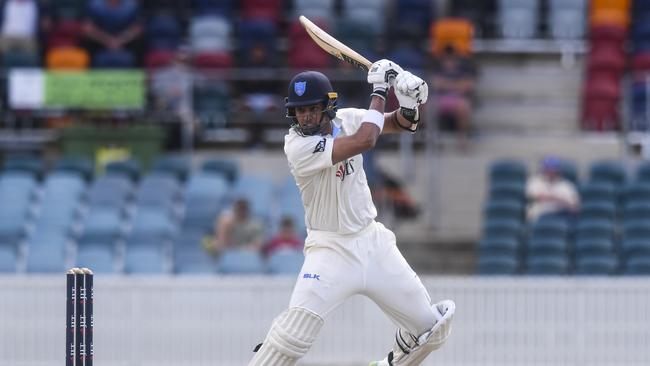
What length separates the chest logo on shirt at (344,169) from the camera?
937 cm

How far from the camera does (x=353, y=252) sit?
30.7 ft

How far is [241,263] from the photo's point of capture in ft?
51.0

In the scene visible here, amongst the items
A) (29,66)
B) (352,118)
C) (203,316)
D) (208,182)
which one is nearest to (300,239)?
(208,182)

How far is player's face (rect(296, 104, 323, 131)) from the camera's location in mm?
9258

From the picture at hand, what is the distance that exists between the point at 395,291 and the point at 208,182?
8231 mm

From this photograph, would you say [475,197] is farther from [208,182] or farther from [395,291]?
[395,291]

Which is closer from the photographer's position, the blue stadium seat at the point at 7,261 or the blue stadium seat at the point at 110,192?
the blue stadium seat at the point at 7,261

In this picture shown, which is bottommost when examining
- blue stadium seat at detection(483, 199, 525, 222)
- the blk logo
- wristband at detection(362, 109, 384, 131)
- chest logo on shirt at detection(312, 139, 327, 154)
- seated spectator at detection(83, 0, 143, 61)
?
the blk logo

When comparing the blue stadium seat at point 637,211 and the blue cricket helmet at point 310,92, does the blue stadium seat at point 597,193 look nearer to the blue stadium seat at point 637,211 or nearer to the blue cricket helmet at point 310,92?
the blue stadium seat at point 637,211

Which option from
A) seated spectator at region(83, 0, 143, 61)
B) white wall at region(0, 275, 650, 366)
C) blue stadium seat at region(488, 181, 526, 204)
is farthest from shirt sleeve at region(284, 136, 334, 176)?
seated spectator at region(83, 0, 143, 61)

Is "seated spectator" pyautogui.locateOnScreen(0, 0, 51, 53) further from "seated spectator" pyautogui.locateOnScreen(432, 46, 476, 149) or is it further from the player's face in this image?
the player's face

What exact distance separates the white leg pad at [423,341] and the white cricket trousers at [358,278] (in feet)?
0.18

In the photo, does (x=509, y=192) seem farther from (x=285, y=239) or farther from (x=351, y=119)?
(x=351, y=119)

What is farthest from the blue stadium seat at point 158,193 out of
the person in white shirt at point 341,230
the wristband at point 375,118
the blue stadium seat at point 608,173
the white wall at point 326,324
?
the wristband at point 375,118
